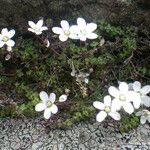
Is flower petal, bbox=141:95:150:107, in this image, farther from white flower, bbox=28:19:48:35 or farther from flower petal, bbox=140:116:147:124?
white flower, bbox=28:19:48:35

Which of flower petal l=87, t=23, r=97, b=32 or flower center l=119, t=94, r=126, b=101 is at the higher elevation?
flower petal l=87, t=23, r=97, b=32

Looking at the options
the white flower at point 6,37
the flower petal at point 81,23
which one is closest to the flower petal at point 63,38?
the flower petal at point 81,23

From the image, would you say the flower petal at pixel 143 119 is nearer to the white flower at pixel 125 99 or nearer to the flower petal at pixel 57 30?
the white flower at pixel 125 99

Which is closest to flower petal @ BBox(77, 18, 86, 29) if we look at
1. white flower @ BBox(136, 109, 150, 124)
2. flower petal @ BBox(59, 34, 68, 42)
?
flower petal @ BBox(59, 34, 68, 42)

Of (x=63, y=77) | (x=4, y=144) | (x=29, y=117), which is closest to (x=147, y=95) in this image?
(x=63, y=77)

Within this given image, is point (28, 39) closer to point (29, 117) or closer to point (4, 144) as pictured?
point (29, 117)

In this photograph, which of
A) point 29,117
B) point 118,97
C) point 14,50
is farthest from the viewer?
point 14,50

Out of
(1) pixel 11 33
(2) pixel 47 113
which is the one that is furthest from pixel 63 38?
(2) pixel 47 113
